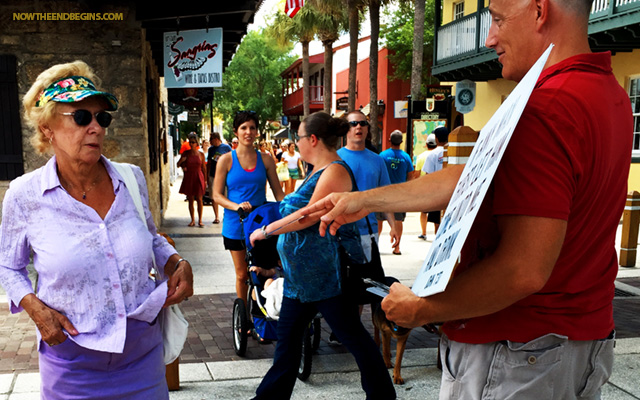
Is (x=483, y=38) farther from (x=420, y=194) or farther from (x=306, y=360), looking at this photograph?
(x=420, y=194)

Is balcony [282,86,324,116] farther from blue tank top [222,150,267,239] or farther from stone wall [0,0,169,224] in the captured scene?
blue tank top [222,150,267,239]

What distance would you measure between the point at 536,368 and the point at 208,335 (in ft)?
13.9

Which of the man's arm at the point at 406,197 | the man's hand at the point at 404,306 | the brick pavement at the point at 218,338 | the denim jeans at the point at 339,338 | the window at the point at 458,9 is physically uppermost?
the window at the point at 458,9

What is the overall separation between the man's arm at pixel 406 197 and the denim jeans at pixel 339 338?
1.84 metres

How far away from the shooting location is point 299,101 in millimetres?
48688

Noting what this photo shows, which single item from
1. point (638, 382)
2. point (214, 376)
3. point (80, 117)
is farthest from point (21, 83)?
point (638, 382)

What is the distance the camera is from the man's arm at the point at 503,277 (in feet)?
4.50

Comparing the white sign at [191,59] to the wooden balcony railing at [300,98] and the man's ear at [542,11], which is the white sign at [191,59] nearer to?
the man's ear at [542,11]

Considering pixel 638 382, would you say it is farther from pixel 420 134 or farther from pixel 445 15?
pixel 445 15

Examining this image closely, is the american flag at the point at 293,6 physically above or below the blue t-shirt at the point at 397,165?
above

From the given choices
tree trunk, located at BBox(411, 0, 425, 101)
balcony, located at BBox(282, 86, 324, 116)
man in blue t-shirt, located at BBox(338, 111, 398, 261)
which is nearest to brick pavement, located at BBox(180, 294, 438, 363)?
man in blue t-shirt, located at BBox(338, 111, 398, 261)

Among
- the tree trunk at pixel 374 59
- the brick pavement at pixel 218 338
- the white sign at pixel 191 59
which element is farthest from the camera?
the tree trunk at pixel 374 59

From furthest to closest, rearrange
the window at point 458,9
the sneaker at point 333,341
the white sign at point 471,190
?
the window at point 458,9 < the sneaker at point 333,341 < the white sign at point 471,190

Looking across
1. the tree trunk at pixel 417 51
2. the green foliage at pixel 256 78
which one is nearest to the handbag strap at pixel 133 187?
the tree trunk at pixel 417 51
